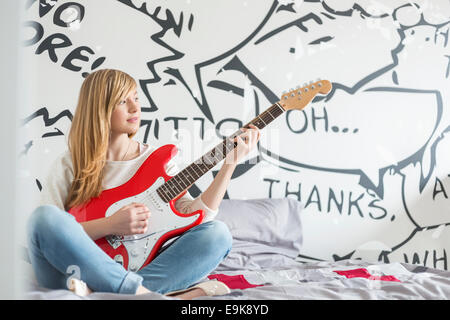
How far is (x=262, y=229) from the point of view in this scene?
1.59m

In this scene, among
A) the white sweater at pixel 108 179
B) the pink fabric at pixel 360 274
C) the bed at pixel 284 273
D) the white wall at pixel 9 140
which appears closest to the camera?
the white wall at pixel 9 140

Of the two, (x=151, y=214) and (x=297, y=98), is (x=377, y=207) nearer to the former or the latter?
(x=297, y=98)

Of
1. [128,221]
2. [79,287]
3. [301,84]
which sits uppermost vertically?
[301,84]

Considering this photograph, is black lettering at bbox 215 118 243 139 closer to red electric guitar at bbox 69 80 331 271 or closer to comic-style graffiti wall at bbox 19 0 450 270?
comic-style graffiti wall at bbox 19 0 450 270

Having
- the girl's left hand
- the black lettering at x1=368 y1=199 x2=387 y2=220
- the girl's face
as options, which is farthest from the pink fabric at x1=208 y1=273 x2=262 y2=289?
the black lettering at x1=368 y1=199 x2=387 y2=220

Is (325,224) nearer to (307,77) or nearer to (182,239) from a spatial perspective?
(307,77)

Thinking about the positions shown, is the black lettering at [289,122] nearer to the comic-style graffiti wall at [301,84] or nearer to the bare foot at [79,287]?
the comic-style graffiti wall at [301,84]

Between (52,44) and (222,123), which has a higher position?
(52,44)

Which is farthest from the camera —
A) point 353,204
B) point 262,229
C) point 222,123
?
point 353,204

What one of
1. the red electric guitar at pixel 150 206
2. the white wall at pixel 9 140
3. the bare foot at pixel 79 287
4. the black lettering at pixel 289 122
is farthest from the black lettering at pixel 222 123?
the white wall at pixel 9 140

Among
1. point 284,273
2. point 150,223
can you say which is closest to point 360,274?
point 284,273

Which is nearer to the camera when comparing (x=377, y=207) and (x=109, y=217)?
(x=109, y=217)

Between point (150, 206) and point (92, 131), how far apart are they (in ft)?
0.80

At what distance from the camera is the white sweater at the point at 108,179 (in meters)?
1.07
